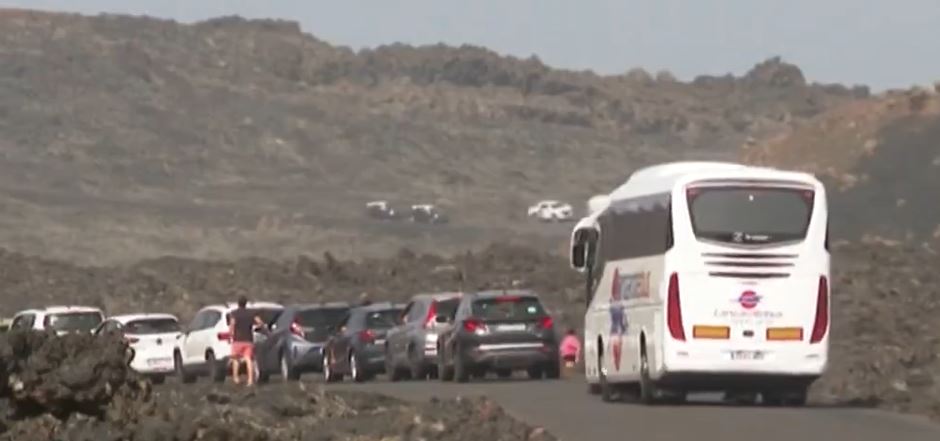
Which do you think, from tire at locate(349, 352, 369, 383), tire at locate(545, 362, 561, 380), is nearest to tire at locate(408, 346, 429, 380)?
tire at locate(349, 352, 369, 383)

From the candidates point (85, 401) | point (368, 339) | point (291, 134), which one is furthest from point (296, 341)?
point (291, 134)

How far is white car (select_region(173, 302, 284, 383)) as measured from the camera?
44.6m

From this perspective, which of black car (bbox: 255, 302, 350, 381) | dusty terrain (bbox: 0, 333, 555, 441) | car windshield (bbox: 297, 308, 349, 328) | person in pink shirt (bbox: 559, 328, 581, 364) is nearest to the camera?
dusty terrain (bbox: 0, 333, 555, 441)

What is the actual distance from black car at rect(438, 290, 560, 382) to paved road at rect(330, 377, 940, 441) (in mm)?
5886

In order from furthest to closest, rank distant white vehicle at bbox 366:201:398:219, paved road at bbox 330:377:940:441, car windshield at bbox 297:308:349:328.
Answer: distant white vehicle at bbox 366:201:398:219 < car windshield at bbox 297:308:349:328 < paved road at bbox 330:377:940:441

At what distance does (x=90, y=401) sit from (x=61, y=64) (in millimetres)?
132289

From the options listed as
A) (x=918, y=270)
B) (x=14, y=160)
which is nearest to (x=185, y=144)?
(x=14, y=160)

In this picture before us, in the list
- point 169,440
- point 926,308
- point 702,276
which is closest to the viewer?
point 169,440

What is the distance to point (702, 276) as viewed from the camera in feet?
94.2

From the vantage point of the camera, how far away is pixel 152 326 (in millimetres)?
47812

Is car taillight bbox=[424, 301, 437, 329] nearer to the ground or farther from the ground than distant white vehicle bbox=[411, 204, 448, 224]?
farther from the ground

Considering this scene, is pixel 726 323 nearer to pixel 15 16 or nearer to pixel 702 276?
pixel 702 276

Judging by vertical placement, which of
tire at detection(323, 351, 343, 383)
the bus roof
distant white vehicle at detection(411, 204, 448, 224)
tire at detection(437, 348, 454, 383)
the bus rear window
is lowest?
distant white vehicle at detection(411, 204, 448, 224)

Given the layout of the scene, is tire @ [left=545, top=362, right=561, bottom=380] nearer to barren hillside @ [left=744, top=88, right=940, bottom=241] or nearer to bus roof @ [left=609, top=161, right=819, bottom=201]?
bus roof @ [left=609, top=161, right=819, bottom=201]
